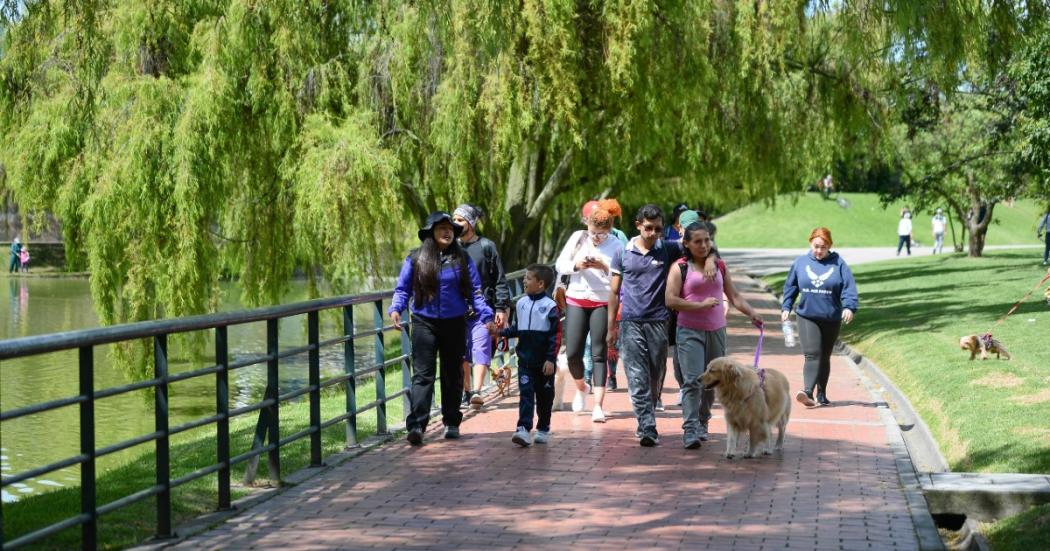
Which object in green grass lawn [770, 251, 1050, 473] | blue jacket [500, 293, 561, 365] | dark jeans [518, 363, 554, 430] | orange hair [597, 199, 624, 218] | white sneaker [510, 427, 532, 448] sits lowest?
green grass lawn [770, 251, 1050, 473]

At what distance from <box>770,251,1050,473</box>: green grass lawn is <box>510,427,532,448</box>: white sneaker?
333 centimetres

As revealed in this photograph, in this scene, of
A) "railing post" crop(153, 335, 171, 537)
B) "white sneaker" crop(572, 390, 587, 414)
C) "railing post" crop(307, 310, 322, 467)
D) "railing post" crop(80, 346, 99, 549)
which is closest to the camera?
"railing post" crop(80, 346, 99, 549)

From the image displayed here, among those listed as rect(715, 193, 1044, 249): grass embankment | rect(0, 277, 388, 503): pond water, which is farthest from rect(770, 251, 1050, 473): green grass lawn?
rect(715, 193, 1044, 249): grass embankment

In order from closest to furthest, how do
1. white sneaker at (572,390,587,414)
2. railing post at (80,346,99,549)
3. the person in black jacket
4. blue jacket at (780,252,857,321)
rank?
railing post at (80,346,99,549)
the person in black jacket
white sneaker at (572,390,587,414)
blue jacket at (780,252,857,321)

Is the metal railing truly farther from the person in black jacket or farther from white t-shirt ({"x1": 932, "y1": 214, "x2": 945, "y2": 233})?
white t-shirt ({"x1": 932, "y1": 214, "x2": 945, "y2": 233})

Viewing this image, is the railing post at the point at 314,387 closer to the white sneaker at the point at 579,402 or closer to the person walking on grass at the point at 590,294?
the person walking on grass at the point at 590,294

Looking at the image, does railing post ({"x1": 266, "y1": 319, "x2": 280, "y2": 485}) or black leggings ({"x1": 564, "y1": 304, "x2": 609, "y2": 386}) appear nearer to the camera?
railing post ({"x1": 266, "y1": 319, "x2": 280, "y2": 485})

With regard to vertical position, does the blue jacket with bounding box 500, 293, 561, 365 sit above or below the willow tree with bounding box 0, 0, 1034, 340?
below

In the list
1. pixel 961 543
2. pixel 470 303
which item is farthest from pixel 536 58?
pixel 961 543

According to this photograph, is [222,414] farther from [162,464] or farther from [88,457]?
[88,457]

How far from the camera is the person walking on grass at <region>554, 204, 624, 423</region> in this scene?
1137 centimetres

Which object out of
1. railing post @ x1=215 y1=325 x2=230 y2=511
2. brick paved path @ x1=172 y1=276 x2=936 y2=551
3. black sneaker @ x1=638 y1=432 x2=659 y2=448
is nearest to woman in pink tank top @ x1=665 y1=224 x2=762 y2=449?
black sneaker @ x1=638 y1=432 x2=659 y2=448

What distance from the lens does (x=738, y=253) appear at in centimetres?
6506

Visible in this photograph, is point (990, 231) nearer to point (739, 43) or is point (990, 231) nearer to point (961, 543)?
point (739, 43)
